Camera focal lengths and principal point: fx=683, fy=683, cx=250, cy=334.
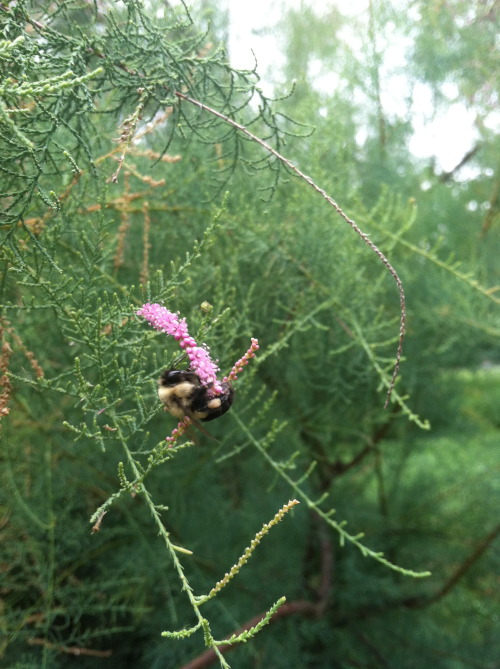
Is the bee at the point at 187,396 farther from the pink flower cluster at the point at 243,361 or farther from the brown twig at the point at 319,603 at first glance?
the brown twig at the point at 319,603

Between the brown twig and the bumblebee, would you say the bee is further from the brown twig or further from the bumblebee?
the brown twig

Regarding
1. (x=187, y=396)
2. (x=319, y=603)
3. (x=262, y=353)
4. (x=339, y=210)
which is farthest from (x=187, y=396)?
(x=319, y=603)

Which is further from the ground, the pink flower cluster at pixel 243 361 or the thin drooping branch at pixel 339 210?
the thin drooping branch at pixel 339 210

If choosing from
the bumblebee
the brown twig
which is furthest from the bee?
the brown twig

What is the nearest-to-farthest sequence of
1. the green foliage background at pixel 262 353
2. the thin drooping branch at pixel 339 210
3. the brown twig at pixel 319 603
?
the thin drooping branch at pixel 339 210 < the green foliage background at pixel 262 353 < the brown twig at pixel 319 603

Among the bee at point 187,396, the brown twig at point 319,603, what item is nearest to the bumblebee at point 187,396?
the bee at point 187,396

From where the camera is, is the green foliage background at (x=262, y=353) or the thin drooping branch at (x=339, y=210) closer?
the thin drooping branch at (x=339, y=210)
